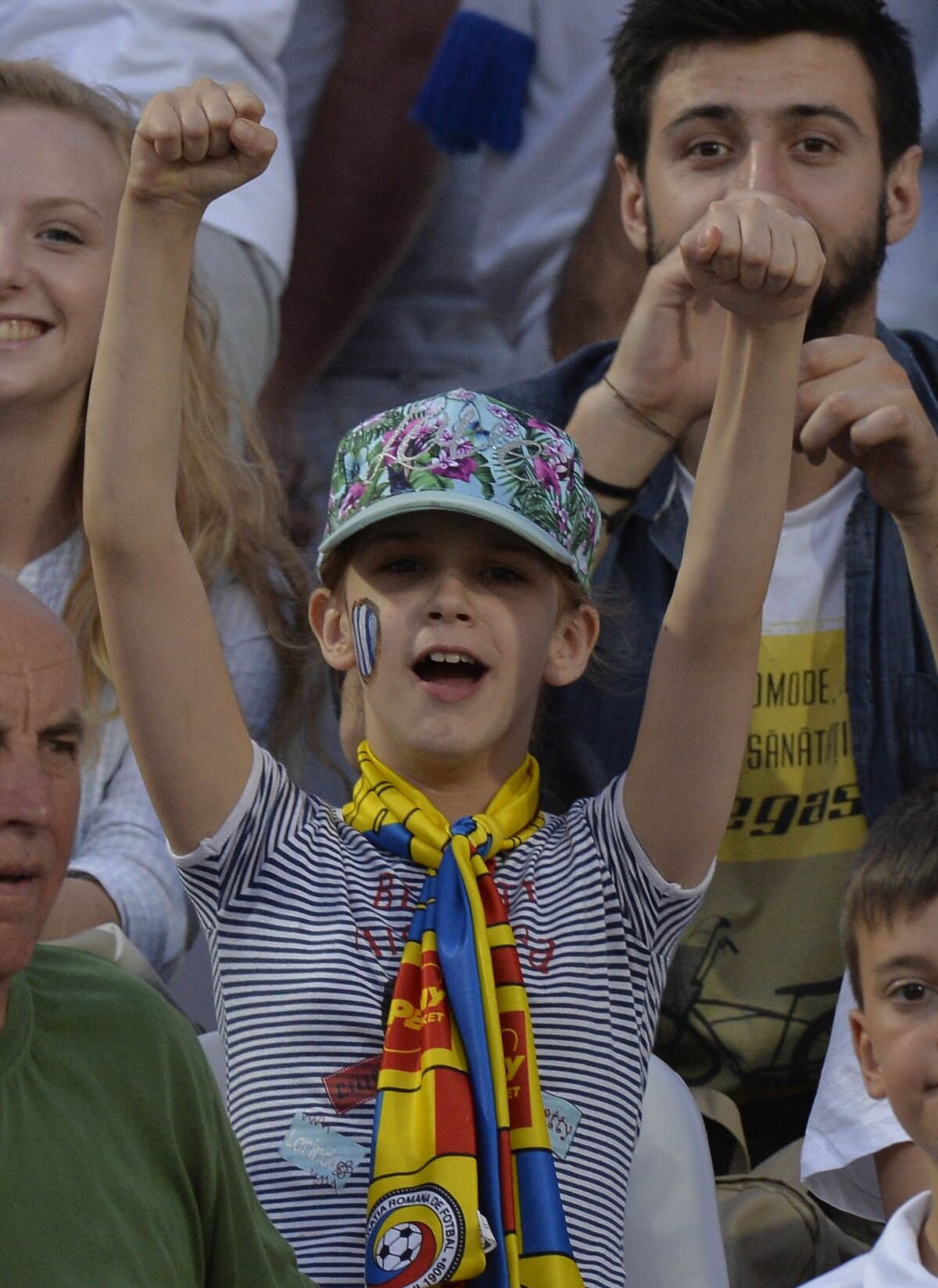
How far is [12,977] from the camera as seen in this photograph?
1.37 metres

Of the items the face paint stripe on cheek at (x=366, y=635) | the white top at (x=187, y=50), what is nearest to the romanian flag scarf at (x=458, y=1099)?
the face paint stripe on cheek at (x=366, y=635)

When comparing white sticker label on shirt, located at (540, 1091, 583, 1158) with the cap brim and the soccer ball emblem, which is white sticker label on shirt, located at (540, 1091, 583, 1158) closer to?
the soccer ball emblem

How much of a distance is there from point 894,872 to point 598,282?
206 cm

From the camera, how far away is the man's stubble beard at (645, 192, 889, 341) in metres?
2.61

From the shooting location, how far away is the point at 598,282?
365cm

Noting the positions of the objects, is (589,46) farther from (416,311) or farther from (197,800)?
(197,800)

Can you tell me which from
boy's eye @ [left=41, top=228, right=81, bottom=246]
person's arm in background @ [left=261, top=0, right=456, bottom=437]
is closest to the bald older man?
boy's eye @ [left=41, top=228, right=81, bottom=246]

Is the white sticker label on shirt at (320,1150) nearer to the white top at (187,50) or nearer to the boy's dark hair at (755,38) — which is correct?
the boy's dark hair at (755,38)

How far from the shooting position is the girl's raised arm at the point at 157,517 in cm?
177

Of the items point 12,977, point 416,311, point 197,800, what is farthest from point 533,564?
point 416,311

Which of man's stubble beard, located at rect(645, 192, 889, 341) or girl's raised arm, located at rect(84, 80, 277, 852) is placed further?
man's stubble beard, located at rect(645, 192, 889, 341)

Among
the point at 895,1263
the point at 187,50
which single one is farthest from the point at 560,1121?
the point at 187,50

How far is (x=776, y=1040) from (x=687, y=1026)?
Answer: 11 cm

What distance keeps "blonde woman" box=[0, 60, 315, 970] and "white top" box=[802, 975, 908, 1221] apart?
2.75 ft
